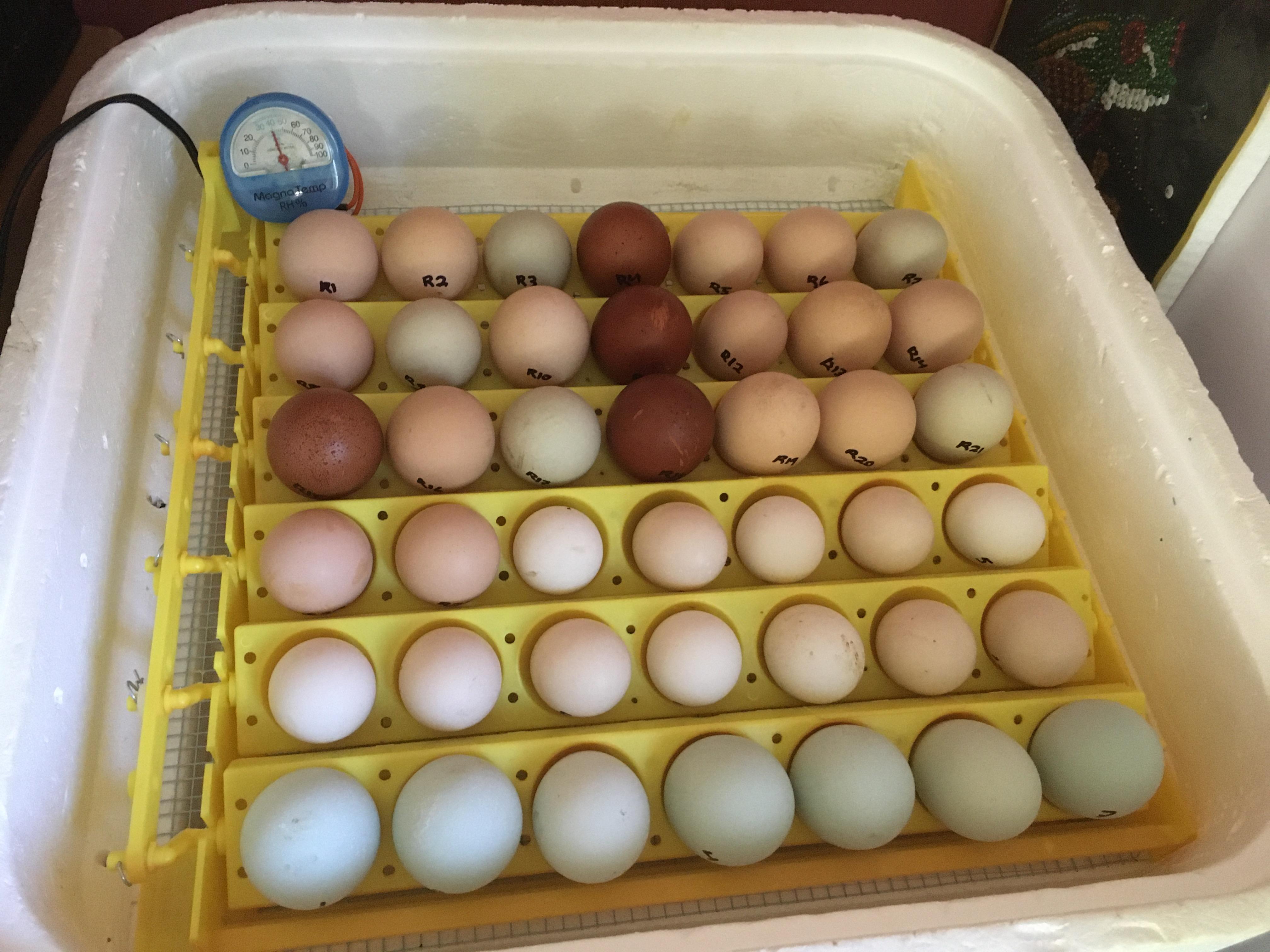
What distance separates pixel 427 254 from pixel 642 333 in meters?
0.30

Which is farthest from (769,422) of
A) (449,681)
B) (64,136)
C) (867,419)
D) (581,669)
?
(64,136)

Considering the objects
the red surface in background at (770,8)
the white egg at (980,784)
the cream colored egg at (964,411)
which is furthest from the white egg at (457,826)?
the red surface in background at (770,8)

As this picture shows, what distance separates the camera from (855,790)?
0.87 meters

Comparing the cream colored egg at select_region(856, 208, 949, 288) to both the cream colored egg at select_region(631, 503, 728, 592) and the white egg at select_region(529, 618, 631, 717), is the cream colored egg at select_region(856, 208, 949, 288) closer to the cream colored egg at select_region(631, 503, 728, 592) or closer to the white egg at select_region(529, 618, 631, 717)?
the cream colored egg at select_region(631, 503, 728, 592)

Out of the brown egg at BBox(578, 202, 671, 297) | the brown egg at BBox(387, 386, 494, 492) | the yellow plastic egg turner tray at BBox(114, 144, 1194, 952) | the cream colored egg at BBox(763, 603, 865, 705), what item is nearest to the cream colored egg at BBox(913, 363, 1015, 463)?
the yellow plastic egg turner tray at BBox(114, 144, 1194, 952)

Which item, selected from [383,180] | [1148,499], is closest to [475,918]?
[1148,499]

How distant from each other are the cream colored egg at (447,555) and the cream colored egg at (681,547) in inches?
6.9

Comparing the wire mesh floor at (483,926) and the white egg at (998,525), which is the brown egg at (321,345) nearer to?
the wire mesh floor at (483,926)

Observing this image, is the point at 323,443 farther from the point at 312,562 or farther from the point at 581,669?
the point at 581,669

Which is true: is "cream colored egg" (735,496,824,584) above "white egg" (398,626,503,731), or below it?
above

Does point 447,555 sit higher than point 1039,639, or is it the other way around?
point 1039,639

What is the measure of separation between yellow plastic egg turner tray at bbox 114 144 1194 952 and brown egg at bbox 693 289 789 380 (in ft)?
0.15

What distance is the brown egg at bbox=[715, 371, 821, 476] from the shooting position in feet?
3.36

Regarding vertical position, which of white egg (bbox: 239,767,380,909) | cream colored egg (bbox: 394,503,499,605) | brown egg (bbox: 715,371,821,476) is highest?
brown egg (bbox: 715,371,821,476)
